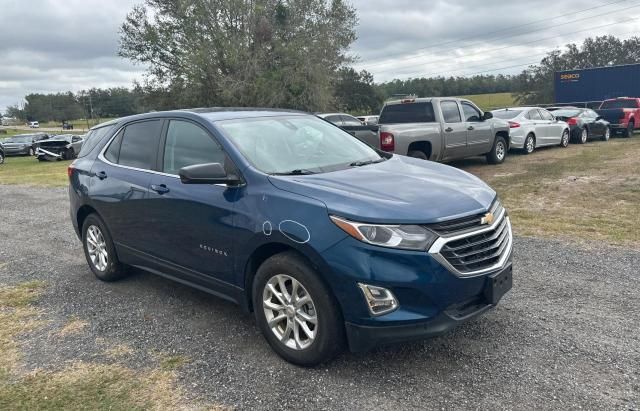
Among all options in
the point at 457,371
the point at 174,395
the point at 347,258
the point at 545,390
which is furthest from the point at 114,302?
the point at 545,390

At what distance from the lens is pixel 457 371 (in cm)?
343

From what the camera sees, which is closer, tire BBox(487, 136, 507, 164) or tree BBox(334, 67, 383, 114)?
tire BBox(487, 136, 507, 164)

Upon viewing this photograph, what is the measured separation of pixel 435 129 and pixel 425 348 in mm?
8399

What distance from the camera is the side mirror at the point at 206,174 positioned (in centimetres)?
374

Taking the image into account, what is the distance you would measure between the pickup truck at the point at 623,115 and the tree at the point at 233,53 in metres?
15.8

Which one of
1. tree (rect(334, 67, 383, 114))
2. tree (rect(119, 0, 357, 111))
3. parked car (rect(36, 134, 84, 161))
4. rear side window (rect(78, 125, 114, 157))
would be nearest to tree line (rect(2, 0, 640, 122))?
tree (rect(119, 0, 357, 111))

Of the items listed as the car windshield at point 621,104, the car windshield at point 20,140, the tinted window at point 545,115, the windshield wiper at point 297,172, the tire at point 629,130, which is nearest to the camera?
the windshield wiper at point 297,172

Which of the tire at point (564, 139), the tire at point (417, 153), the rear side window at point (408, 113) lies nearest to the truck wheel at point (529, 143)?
the tire at point (564, 139)

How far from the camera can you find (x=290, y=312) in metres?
3.54

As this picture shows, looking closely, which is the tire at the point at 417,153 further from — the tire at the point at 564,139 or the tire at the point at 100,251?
the tire at the point at 564,139

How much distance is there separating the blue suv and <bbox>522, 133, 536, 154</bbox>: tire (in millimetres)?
12371

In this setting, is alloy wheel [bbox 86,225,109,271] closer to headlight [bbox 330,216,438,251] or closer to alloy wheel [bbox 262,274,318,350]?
alloy wheel [bbox 262,274,318,350]

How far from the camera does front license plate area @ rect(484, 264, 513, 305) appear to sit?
337cm

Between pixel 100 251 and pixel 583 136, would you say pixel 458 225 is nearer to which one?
pixel 100 251
